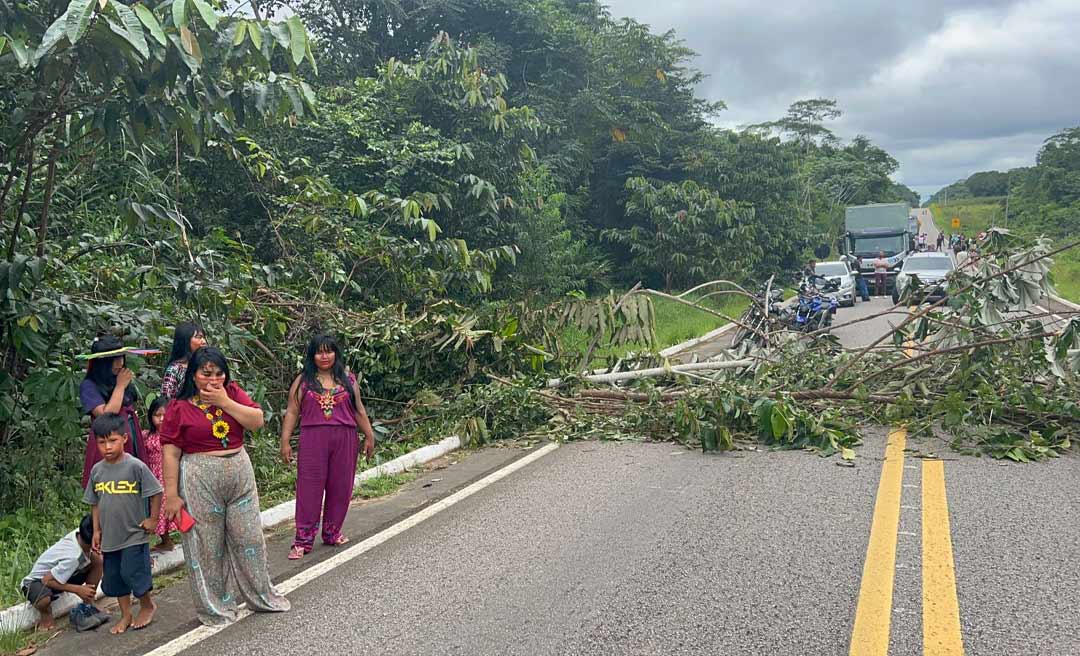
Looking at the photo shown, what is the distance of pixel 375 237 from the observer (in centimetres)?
1227

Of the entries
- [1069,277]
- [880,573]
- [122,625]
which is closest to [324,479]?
[122,625]

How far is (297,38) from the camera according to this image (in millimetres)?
5328

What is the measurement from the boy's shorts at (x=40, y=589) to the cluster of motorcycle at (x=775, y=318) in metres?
8.86

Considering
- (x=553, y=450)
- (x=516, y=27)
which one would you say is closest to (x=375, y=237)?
(x=553, y=450)

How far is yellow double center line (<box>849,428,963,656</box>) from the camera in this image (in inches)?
168

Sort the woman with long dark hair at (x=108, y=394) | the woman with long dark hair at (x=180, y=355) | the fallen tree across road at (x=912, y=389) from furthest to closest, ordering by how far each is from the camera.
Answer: the fallen tree across road at (x=912, y=389) → the woman with long dark hair at (x=180, y=355) → the woman with long dark hair at (x=108, y=394)

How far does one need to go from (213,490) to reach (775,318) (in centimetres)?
1042

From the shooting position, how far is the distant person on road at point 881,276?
3338 cm

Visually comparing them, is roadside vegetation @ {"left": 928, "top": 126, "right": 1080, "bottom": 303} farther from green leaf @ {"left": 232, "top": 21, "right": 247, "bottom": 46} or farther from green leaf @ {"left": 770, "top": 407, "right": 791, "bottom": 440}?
green leaf @ {"left": 232, "top": 21, "right": 247, "bottom": 46}

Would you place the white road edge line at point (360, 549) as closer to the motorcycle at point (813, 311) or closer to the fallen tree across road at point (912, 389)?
the fallen tree across road at point (912, 389)

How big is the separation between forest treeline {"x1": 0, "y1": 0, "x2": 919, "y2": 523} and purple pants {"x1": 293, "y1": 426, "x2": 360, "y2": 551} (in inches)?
72.6

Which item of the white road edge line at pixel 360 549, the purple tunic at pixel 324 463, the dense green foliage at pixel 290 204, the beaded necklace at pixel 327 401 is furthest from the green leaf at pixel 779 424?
the beaded necklace at pixel 327 401

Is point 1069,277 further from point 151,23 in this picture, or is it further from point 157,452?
point 151,23

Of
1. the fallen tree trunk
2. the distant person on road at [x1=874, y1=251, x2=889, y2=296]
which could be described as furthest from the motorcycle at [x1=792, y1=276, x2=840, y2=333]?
the distant person on road at [x1=874, y1=251, x2=889, y2=296]
